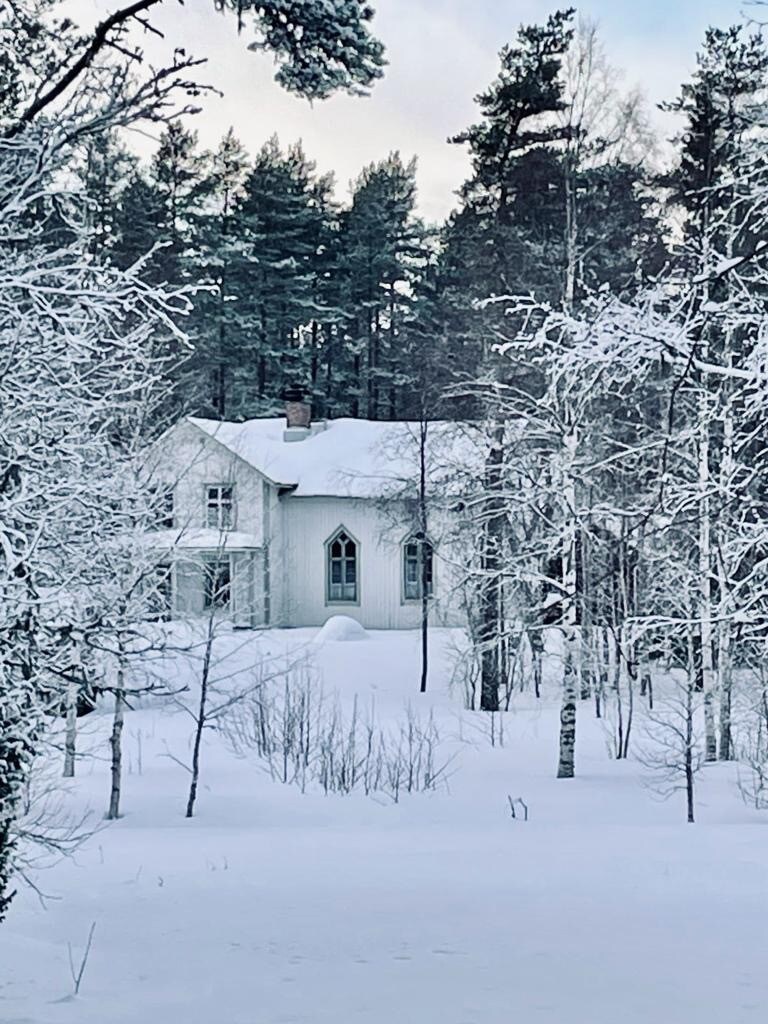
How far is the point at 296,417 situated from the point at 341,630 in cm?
778

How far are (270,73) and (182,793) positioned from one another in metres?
12.9

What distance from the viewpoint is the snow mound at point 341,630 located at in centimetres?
2691

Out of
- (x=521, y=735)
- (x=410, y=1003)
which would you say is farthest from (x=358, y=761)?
(x=410, y=1003)

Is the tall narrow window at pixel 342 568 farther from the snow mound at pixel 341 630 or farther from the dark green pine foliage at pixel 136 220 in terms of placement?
the dark green pine foliage at pixel 136 220

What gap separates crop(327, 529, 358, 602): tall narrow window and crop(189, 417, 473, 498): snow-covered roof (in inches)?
53.6

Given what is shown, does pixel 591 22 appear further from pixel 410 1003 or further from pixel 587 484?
pixel 410 1003

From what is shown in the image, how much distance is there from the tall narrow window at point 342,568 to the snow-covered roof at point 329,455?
4.46 feet

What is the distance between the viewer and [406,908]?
8766 millimetres

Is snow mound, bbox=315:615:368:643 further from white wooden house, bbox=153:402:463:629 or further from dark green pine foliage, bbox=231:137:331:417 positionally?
dark green pine foliage, bbox=231:137:331:417

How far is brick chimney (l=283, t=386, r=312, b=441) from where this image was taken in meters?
32.0

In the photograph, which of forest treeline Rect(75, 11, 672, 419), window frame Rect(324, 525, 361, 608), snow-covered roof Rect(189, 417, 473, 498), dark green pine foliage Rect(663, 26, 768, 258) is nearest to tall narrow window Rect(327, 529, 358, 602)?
window frame Rect(324, 525, 361, 608)

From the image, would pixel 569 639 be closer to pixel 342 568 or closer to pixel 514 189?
pixel 514 189

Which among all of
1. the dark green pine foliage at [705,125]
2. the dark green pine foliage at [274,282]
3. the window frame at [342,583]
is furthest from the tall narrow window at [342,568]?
the dark green pine foliage at [705,125]

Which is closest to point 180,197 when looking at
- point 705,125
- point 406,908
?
point 705,125
